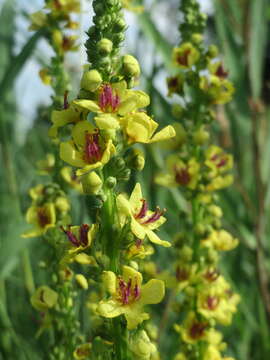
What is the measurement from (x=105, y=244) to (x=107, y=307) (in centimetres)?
8

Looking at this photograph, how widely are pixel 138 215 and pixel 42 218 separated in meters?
0.32

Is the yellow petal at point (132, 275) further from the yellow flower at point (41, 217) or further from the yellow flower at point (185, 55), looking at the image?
the yellow flower at point (185, 55)

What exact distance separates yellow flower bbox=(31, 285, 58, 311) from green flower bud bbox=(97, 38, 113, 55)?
1.35ft

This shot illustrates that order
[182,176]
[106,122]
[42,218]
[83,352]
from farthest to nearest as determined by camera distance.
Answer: [182,176]
[42,218]
[83,352]
[106,122]

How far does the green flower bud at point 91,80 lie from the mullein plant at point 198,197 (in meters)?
0.44

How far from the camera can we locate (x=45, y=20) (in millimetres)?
1191

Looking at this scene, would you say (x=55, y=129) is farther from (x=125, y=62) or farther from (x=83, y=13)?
(x=83, y=13)

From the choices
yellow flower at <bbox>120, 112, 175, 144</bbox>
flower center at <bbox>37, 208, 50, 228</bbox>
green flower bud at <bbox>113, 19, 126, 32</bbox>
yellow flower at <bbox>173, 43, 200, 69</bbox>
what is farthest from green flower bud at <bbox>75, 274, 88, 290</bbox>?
yellow flower at <bbox>173, 43, 200, 69</bbox>

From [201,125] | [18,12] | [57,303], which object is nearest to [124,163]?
[57,303]

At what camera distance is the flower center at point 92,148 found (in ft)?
2.38

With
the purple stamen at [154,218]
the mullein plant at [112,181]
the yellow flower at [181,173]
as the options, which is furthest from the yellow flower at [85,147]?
the yellow flower at [181,173]

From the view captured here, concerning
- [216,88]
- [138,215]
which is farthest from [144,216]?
[216,88]

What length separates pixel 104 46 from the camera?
2.31 ft

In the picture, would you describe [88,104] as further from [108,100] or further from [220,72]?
[220,72]
